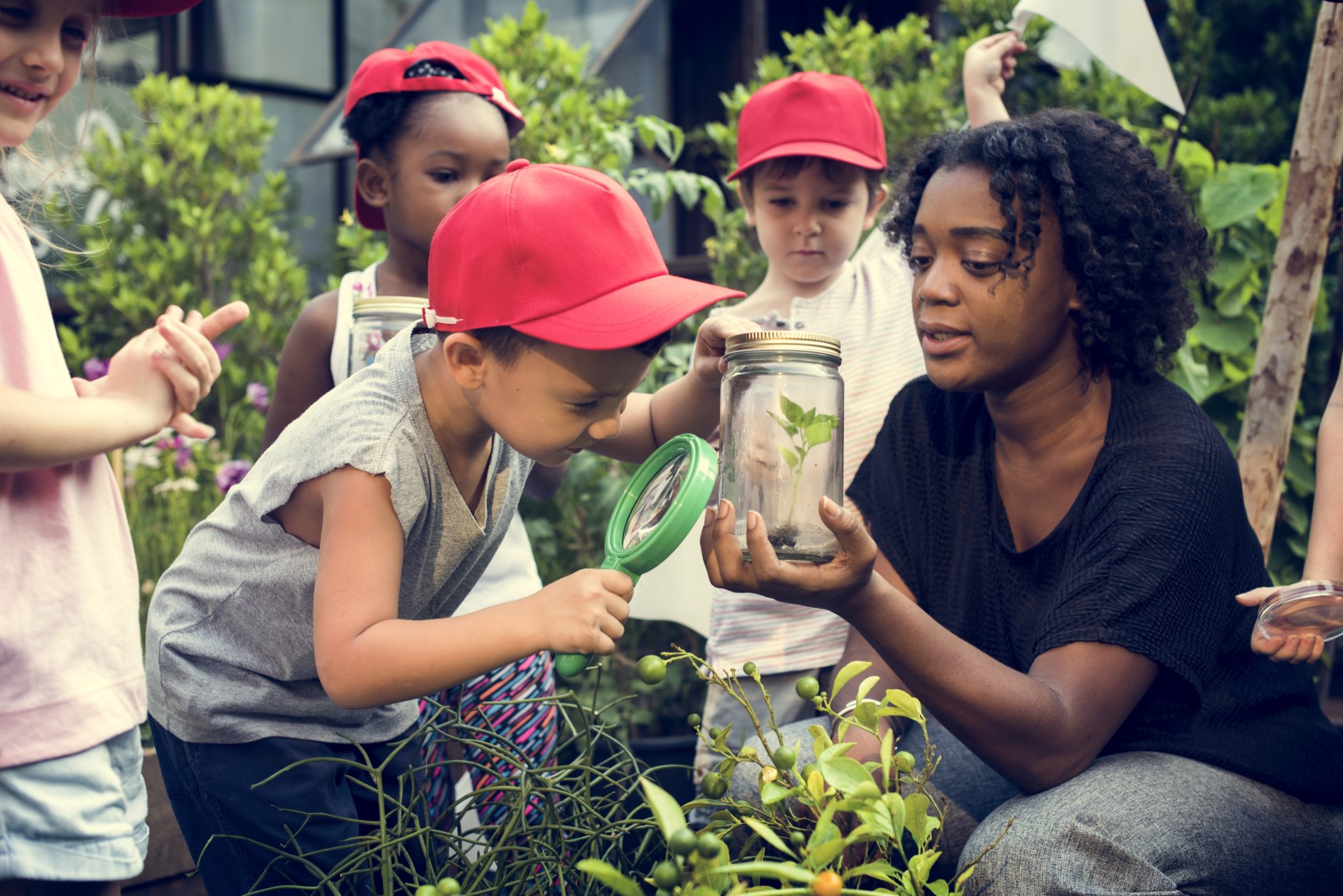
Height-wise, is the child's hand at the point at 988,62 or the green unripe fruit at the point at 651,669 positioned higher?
the child's hand at the point at 988,62

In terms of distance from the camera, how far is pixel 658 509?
1.44 metres

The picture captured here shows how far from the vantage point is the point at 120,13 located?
1.56 m

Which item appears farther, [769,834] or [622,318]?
[622,318]

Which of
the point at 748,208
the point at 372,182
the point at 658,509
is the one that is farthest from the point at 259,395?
the point at 658,509

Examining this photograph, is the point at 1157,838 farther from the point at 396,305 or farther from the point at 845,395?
the point at 396,305

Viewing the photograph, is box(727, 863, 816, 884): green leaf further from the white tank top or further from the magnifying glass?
the white tank top

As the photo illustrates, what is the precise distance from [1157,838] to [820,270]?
1447mm

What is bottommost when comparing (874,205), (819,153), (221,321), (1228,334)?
(1228,334)

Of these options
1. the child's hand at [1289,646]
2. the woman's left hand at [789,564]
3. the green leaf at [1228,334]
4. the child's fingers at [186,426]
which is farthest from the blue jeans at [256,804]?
the green leaf at [1228,334]

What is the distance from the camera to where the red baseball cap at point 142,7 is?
5.05ft

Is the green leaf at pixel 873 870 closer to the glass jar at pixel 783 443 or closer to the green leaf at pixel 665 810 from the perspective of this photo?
the green leaf at pixel 665 810

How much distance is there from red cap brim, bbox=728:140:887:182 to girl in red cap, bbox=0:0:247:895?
151 cm

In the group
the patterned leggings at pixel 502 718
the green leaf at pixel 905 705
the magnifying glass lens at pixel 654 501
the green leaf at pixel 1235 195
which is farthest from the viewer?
the green leaf at pixel 1235 195

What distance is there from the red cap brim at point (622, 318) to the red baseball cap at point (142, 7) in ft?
2.08
